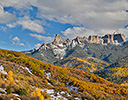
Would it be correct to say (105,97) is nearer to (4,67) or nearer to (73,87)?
(73,87)

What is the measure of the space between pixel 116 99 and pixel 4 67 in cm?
3816

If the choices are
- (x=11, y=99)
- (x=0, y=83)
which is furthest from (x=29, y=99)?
(x=0, y=83)

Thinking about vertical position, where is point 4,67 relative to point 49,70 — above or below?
above

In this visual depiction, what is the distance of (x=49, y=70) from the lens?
159ft

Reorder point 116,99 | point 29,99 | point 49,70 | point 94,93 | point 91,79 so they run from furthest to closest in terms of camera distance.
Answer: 1. point 91,79
2. point 49,70
3. point 116,99
4. point 94,93
5. point 29,99

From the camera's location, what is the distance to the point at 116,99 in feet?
142

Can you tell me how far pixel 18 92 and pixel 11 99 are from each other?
3987 millimetres

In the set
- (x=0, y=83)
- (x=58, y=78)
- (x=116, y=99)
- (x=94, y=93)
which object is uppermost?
(x=0, y=83)

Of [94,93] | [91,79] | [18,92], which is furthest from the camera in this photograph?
[91,79]

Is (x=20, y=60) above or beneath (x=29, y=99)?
above

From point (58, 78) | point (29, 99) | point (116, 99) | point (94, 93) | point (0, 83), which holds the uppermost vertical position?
point (0, 83)

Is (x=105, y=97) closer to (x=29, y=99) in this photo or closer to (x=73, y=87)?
(x=73, y=87)

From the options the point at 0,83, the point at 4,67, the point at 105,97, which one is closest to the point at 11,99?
the point at 0,83

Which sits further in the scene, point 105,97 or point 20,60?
point 20,60
